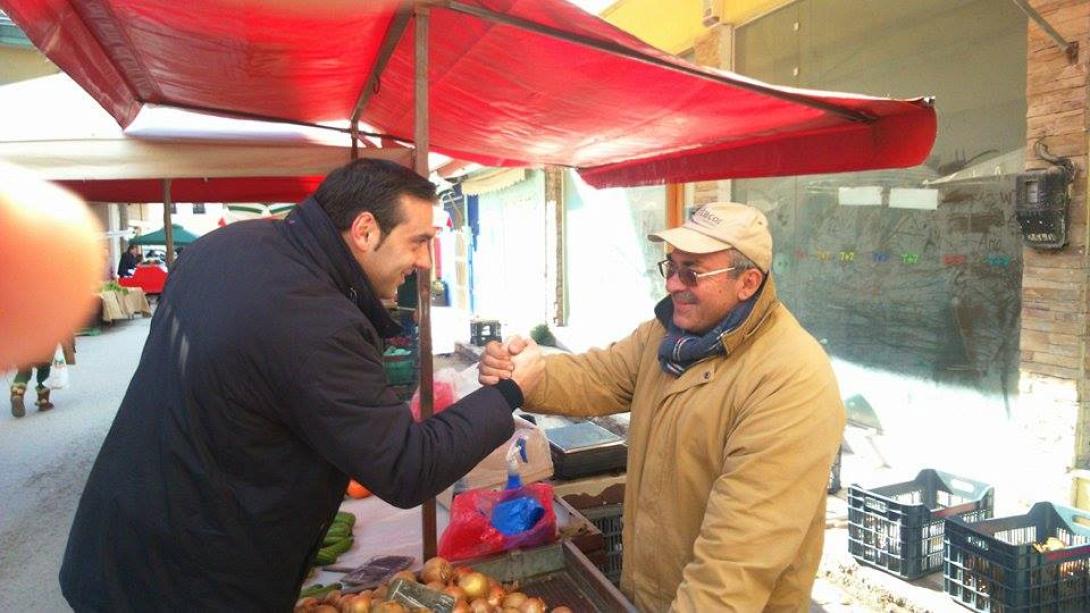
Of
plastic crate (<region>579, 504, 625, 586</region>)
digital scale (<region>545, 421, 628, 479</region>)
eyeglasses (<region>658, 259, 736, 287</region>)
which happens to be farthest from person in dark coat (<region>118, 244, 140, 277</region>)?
eyeglasses (<region>658, 259, 736, 287</region>)

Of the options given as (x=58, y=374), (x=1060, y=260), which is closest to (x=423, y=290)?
(x=1060, y=260)

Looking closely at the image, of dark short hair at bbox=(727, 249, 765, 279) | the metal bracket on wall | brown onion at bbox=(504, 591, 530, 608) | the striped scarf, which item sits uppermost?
the metal bracket on wall

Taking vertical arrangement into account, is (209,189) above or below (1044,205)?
above

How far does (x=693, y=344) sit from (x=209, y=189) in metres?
7.60

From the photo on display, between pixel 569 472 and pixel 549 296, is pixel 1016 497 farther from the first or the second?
pixel 549 296

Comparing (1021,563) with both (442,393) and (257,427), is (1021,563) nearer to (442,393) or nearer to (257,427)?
(442,393)

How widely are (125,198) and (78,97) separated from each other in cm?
399

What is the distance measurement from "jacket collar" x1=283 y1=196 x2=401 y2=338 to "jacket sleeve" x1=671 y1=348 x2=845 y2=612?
1.04m

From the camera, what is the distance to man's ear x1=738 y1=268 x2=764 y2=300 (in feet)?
6.82

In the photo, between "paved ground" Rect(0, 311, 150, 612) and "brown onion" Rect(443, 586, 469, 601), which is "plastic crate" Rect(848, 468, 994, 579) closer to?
"brown onion" Rect(443, 586, 469, 601)

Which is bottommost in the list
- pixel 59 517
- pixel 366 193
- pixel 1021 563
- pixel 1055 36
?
pixel 59 517

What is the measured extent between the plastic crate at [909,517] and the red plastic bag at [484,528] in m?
2.64

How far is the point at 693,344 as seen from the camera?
2078 mm

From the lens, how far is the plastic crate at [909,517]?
4.33 metres
